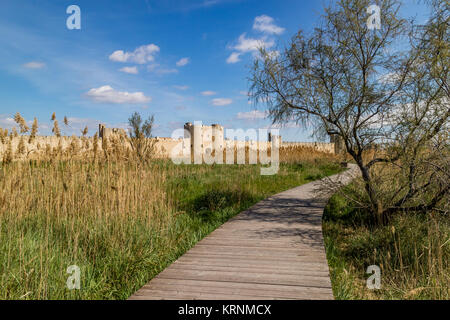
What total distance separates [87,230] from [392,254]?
451 cm

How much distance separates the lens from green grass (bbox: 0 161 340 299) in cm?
331

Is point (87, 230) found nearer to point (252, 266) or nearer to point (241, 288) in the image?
point (252, 266)

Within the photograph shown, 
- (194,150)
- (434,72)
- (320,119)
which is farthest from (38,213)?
(194,150)

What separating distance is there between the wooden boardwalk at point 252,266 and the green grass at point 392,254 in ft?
1.22

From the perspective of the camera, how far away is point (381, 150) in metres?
5.37

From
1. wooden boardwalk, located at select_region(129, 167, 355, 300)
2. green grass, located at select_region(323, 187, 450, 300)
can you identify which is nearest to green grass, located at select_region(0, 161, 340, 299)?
wooden boardwalk, located at select_region(129, 167, 355, 300)

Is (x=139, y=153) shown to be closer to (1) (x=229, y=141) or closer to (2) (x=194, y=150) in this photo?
(2) (x=194, y=150)

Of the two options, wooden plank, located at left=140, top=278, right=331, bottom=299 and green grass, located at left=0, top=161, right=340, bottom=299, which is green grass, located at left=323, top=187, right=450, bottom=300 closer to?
wooden plank, located at left=140, top=278, right=331, bottom=299

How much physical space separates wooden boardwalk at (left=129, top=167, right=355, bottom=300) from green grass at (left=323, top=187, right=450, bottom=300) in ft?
1.22

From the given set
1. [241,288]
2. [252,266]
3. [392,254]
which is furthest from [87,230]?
[392,254]

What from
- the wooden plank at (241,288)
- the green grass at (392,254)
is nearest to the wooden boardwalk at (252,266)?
the wooden plank at (241,288)

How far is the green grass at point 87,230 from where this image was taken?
10.8 feet
